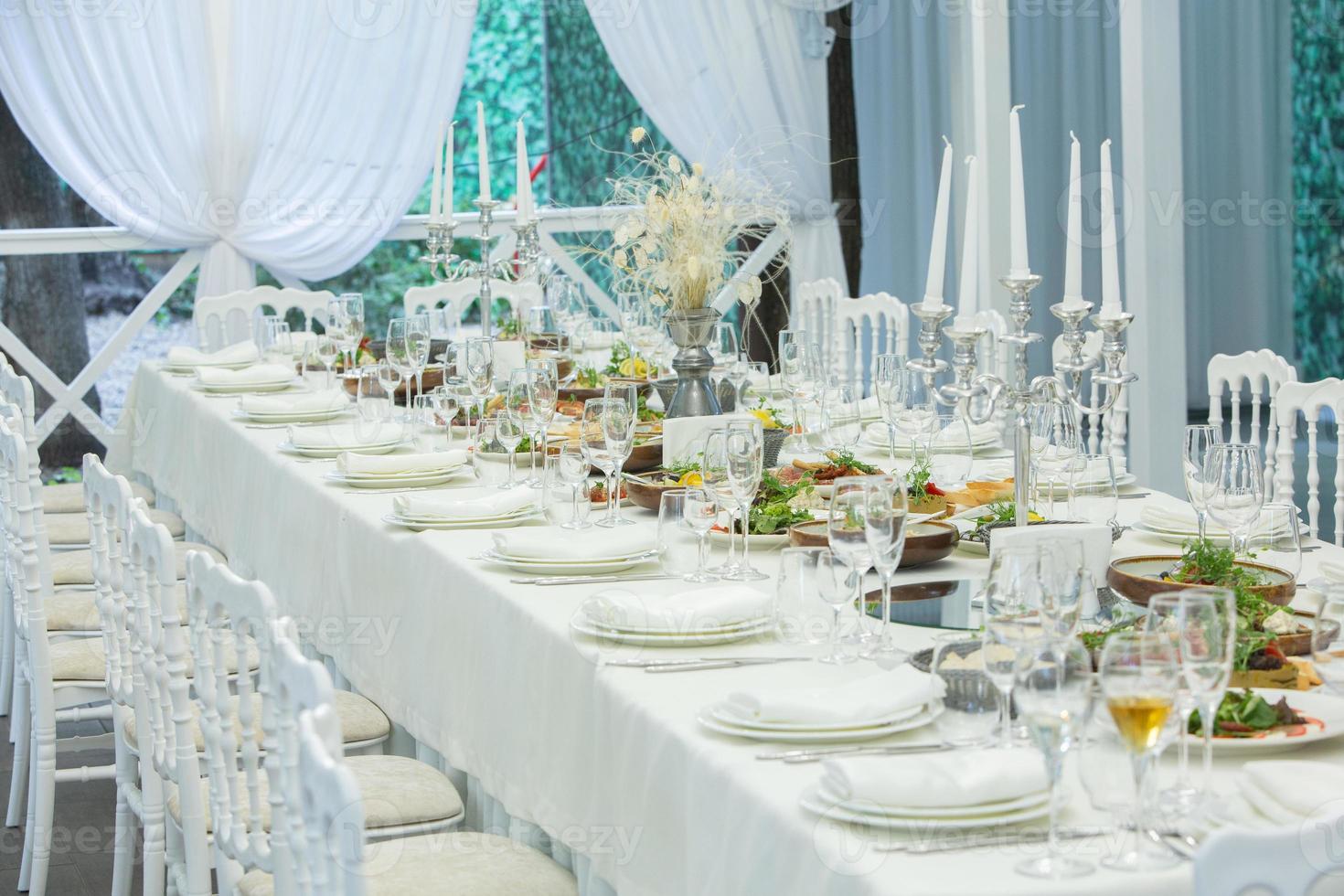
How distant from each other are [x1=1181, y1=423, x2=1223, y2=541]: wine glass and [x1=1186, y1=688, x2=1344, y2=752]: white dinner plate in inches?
20.0

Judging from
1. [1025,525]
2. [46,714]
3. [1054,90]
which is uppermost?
[1054,90]

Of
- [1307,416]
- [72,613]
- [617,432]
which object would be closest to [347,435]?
[72,613]

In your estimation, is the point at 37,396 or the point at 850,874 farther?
the point at 37,396

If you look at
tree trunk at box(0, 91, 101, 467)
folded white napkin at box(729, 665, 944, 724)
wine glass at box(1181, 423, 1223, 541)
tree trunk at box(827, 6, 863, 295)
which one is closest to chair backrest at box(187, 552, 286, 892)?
folded white napkin at box(729, 665, 944, 724)

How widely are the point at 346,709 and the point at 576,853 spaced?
0.77 metres

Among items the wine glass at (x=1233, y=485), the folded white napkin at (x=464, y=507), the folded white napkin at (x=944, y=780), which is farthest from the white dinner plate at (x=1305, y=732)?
the folded white napkin at (x=464, y=507)

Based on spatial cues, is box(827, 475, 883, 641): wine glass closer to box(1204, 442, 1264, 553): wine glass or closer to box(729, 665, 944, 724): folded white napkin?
box(729, 665, 944, 724): folded white napkin

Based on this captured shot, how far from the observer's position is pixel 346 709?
2.63 metres

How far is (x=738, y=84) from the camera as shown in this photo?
668cm

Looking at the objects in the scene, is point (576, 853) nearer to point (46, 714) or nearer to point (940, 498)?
point (940, 498)

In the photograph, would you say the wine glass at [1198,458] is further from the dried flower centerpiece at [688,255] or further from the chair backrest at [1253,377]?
the dried flower centerpiece at [688,255]

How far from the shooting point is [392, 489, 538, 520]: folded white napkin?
8.45 ft

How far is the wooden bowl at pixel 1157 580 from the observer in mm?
1864

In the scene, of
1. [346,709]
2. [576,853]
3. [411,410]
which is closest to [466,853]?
[576,853]
